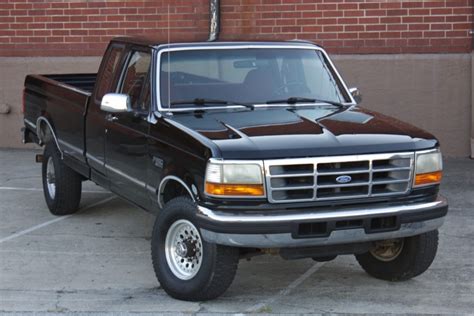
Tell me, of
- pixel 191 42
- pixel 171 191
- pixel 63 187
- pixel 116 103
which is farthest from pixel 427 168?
pixel 63 187

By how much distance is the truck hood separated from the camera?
6.05m

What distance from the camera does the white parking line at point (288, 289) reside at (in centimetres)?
638

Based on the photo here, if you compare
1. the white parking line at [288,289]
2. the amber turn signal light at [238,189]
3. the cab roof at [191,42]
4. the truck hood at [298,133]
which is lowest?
the white parking line at [288,289]

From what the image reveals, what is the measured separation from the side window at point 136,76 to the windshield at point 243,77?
0.78 feet

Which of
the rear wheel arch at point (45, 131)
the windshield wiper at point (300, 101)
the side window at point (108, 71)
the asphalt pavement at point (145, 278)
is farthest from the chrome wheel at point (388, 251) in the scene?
the rear wheel arch at point (45, 131)

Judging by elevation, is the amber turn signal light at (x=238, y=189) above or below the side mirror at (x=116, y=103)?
below

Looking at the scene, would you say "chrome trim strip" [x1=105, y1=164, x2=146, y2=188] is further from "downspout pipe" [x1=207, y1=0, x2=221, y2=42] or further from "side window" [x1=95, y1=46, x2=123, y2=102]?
"downspout pipe" [x1=207, y1=0, x2=221, y2=42]

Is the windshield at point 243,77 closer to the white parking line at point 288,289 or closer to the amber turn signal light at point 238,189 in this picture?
the amber turn signal light at point 238,189

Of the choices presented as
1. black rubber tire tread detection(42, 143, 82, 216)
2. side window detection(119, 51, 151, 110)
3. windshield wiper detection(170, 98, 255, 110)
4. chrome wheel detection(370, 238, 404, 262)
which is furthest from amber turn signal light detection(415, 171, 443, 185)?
black rubber tire tread detection(42, 143, 82, 216)

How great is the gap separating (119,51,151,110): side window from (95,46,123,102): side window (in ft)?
Result: 0.82

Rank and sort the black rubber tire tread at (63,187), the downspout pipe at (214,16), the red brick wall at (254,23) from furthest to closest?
the downspout pipe at (214,16)
the red brick wall at (254,23)
the black rubber tire tread at (63,187)

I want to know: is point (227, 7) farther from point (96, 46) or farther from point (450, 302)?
point (450, 302)

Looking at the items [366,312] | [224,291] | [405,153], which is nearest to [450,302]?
[366,312]

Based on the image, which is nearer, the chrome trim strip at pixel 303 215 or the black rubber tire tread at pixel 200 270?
the chrome trim strip at pixel 303 215
